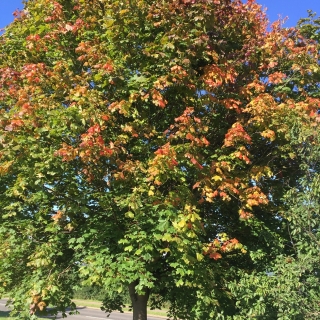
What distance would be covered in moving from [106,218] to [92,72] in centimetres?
197

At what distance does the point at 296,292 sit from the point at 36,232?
3307mm

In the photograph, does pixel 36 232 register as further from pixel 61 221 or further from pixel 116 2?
pixel 116 2

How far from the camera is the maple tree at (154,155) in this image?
162 inches

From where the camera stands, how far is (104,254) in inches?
167

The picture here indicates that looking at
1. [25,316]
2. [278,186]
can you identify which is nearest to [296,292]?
[278,186]

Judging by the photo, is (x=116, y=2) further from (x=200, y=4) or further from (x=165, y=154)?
(x=165, y=154)

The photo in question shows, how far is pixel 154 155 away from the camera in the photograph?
4355 mm

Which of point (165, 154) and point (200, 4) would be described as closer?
point (165, 154)

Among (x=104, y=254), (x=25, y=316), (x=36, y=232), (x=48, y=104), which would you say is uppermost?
(x=48, y=104)

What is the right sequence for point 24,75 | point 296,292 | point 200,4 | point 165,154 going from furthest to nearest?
point 24,75 → point 200,4 → point 296,292 → point 165,154

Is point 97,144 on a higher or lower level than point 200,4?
lower

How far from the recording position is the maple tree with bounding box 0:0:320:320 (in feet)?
13.5

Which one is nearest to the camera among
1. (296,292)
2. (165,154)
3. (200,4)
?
(165,154)

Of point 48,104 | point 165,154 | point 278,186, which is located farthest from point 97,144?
point 278,186
